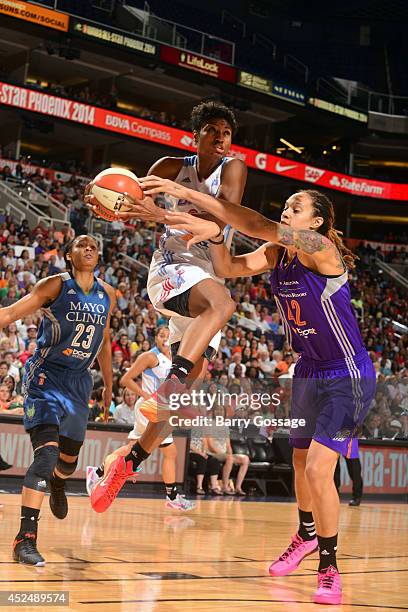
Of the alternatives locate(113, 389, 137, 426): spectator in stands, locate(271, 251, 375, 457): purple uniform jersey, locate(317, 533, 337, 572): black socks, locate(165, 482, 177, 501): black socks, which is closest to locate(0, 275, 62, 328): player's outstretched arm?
locate(271, 251, 375, 457): purple uniform jersey

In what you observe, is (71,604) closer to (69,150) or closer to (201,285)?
(201,285)

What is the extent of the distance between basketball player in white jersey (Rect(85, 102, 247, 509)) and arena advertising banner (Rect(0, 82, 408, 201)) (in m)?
19.6

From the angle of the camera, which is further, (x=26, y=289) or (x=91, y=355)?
(x=26, y=289)

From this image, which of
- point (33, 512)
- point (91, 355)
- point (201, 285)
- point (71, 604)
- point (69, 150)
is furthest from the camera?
point (69, 150)

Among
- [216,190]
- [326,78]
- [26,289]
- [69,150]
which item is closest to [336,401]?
[216,190]

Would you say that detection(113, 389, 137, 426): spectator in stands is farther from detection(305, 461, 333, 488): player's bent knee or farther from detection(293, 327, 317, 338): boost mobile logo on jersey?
detection(305, 461, 333, 488): player's bent knee

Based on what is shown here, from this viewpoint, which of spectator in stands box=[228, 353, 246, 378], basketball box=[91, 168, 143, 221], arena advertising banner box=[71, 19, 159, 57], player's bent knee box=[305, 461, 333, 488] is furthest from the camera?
arena advertising banner box=[71, 19, 159, 57]

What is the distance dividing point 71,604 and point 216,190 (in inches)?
104

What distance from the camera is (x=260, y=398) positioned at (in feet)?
22.6

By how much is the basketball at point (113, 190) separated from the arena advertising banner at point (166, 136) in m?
20.3

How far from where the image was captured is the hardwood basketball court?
498cm

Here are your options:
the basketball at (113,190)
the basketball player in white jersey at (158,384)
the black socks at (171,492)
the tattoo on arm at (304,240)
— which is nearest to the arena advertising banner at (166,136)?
the basketball player in white jersey at (158,384)

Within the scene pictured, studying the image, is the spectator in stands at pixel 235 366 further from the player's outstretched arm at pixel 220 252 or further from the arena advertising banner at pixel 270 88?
the arena advertising banner at pixel 270 88

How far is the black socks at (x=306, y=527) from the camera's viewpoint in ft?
20.4
